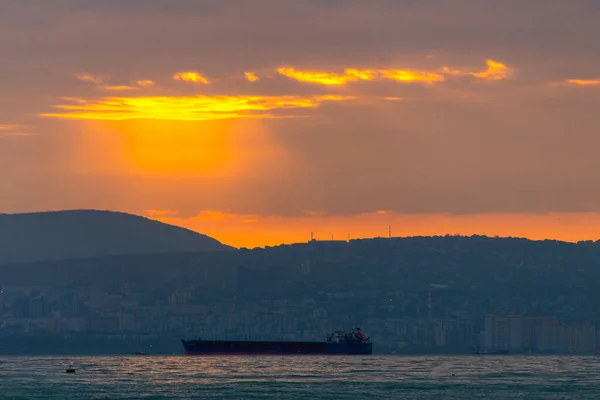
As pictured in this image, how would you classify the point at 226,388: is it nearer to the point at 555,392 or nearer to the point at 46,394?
the point at 46,394

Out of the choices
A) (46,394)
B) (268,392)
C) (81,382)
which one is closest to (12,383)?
(81,382)

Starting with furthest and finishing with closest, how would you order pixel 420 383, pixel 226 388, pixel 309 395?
pixel 420 383 < pixel 226 388 < pixel 309 395

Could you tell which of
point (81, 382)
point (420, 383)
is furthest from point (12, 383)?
point (420, 383)

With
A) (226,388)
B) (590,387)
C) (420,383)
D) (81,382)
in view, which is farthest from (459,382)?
(81,382)

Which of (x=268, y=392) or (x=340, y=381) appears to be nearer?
(x=268, y=392)

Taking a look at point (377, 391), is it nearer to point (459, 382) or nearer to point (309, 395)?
point (309, 395)

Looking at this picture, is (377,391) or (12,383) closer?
(377,391)

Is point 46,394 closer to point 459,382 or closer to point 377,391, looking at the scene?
point 377,391

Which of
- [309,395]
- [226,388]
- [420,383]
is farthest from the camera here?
[420,383]
